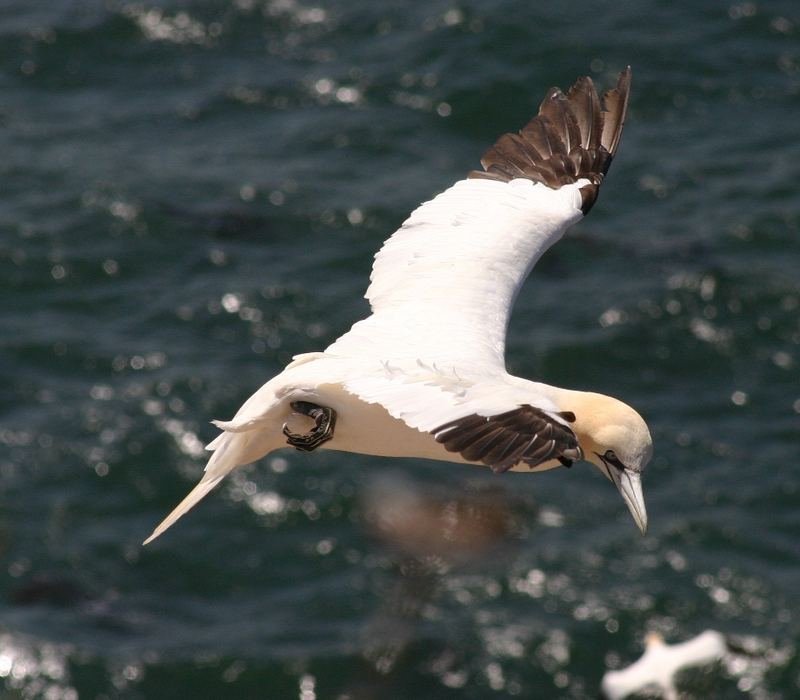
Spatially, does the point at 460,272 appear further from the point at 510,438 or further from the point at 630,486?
the point at 510,438

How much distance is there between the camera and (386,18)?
1080 inches

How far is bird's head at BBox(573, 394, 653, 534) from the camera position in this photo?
922cm

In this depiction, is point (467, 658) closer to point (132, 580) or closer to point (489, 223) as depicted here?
point (132, 580)

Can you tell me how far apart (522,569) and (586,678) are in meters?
1.73

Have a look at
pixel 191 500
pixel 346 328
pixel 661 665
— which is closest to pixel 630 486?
pixel 191 500

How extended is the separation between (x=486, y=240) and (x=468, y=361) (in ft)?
6.81

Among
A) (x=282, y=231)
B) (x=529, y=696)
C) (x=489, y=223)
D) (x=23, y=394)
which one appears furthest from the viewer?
(x=282, y=231)

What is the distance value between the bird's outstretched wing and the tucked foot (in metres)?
0.39

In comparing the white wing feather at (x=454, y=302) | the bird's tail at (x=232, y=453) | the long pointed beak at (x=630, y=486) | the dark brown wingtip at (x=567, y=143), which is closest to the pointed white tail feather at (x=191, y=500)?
the bird's tail at (x=232, y=453)

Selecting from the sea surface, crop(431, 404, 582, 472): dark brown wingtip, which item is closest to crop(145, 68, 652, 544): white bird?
crop(431, 404, 582, 472): dark brown wingtip

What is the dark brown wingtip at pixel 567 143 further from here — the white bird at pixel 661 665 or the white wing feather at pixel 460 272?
the white bird at pixel 661 665

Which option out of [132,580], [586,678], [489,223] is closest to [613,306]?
[586,678]

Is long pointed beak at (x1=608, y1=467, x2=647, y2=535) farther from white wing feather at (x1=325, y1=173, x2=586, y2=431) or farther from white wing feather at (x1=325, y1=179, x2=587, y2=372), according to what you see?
white wing feather at (x1=325, y1=179, x2=587, y2=372)

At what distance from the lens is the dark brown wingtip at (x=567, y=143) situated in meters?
12.2
